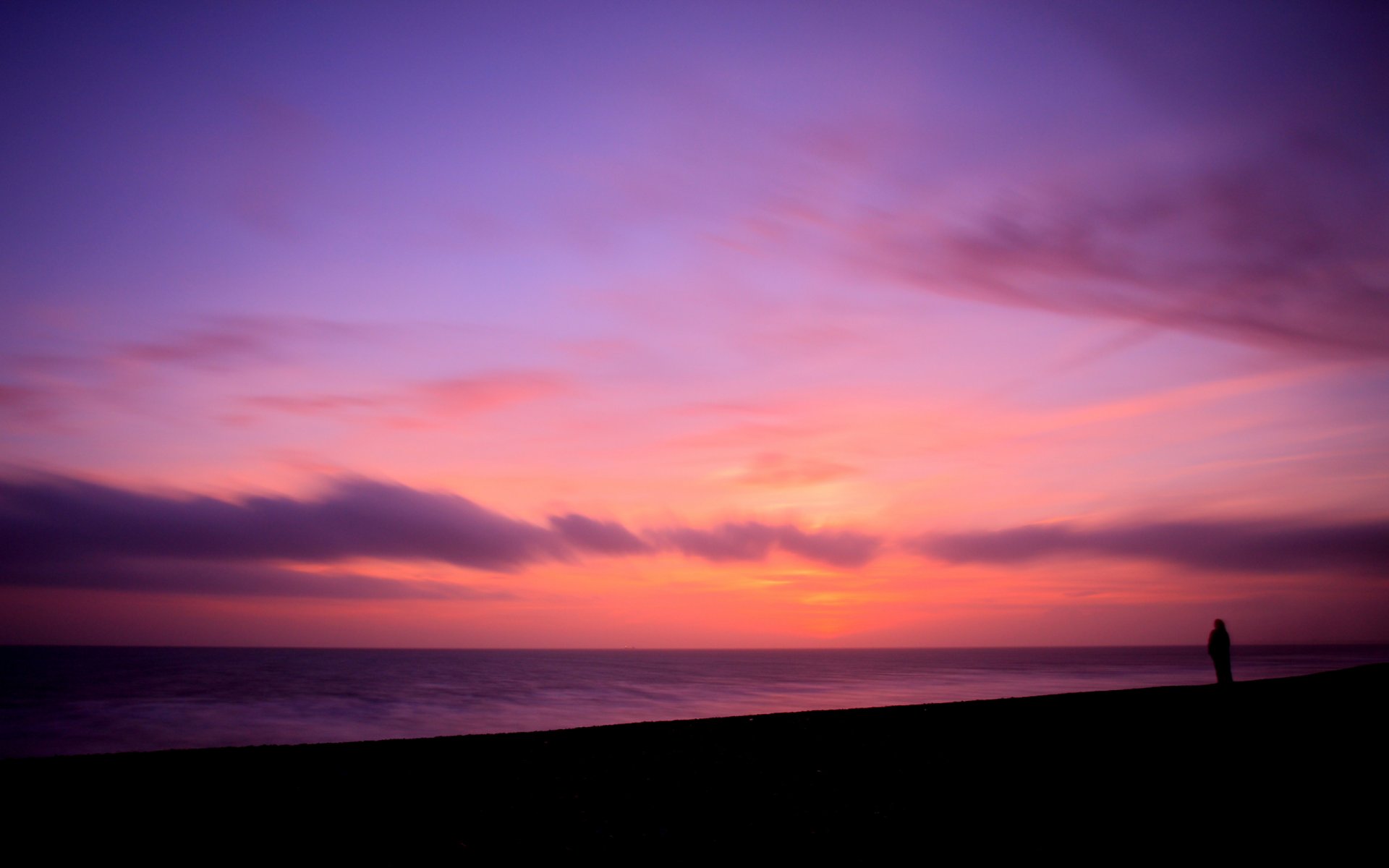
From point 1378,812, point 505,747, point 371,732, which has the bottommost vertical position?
point 371,732

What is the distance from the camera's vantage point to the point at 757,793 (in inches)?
355

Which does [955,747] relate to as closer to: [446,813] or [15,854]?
[446,813]

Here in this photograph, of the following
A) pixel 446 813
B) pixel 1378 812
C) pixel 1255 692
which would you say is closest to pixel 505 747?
pixel 446 813

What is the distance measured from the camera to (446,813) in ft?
26.7

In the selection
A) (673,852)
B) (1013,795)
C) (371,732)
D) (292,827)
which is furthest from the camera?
(371,732)

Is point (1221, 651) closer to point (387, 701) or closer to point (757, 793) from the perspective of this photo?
point (757, 793)

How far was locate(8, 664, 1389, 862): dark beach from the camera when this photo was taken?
690cm

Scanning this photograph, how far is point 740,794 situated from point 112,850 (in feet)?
20.6

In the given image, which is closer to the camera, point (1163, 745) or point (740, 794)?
point (740, 794)

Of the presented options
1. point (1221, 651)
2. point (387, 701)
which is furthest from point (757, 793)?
point (387, 701)

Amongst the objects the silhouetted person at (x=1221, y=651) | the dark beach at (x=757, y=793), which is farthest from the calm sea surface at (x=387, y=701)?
the dark beach at (x=757, y=793)

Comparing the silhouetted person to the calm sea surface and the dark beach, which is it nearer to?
the dark beach

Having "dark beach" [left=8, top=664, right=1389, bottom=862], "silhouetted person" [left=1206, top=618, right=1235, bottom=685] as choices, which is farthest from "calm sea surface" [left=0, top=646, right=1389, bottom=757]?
"dark beach" [left=8, top=664, right=1389, bottom=862]

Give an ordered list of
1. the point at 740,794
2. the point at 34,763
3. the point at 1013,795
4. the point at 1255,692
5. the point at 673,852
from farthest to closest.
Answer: the point at 1255,692 → the point at 34,763 → the point at 740,794 → the point at 1013,795 → the point at 673,852
